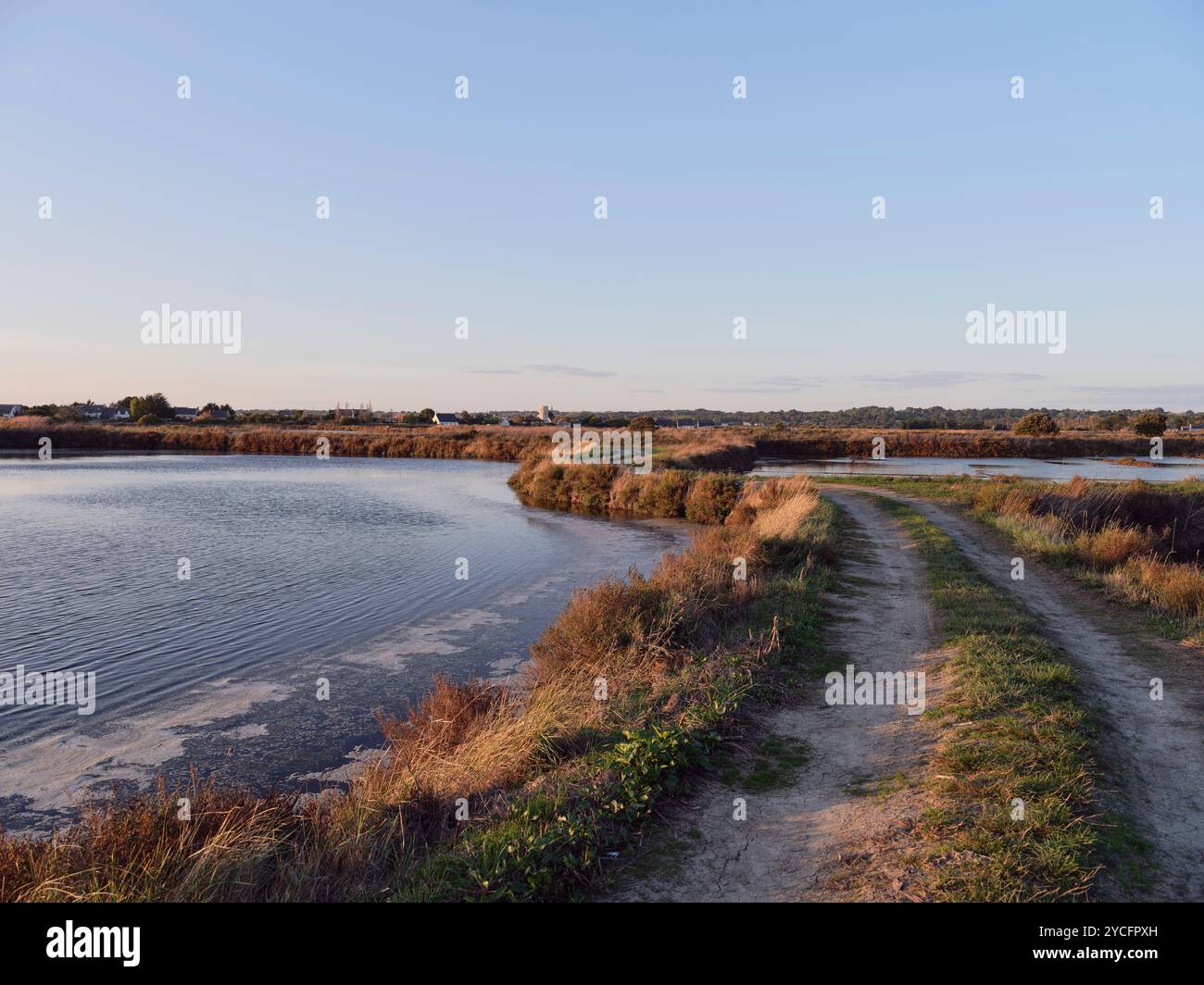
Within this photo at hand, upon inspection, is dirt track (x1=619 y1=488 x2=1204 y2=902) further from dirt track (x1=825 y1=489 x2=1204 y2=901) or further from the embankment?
the embankment

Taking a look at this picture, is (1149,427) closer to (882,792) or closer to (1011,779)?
(1011,779)

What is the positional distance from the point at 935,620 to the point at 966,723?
4.85 metres

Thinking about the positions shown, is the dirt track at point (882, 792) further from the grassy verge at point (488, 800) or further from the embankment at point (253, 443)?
the embankment at point (253, 443)

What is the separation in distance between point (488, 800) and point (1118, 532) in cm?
1742

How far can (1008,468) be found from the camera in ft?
159

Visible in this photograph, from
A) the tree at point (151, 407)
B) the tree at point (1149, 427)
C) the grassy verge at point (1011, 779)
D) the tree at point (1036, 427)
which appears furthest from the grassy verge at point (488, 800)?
the tree at point (151, 407)

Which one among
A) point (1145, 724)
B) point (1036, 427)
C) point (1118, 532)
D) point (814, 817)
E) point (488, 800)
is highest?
point (1036, 427)

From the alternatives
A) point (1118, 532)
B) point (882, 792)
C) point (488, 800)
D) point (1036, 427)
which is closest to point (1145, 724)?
point (882, 792)

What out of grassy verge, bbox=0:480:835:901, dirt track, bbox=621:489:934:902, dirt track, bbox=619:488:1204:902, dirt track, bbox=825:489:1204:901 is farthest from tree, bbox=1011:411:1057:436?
dirt track, bbox=621:489:934:902

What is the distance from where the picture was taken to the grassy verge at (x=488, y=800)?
16.4 feet

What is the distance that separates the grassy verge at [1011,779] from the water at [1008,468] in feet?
94.2

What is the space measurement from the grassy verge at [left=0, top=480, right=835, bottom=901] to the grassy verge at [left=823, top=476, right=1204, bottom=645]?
21.3 ft

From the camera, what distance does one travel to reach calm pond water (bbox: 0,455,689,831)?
8.94 metres
